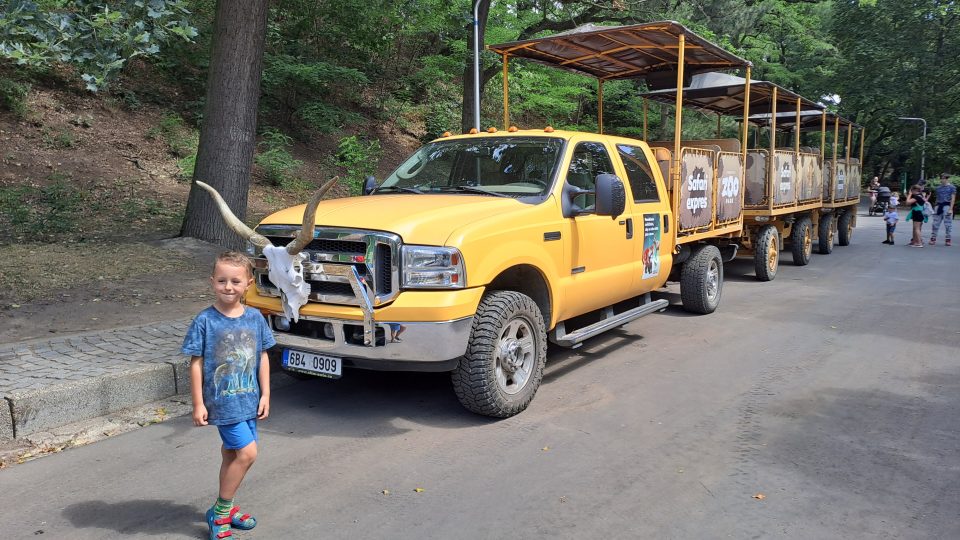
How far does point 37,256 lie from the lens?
8.78m

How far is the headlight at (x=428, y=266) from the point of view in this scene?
453 centimetres

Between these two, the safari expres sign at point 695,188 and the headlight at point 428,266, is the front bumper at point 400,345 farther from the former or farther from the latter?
the safari expres sign at point 695,188

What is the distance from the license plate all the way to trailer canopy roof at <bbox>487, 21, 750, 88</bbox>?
5.20 m

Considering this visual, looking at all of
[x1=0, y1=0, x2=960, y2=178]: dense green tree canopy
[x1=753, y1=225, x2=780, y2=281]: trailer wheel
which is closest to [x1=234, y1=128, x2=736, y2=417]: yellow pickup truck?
[x1=0, y1=0, x2=960, y2=178]: dense green tree canopy

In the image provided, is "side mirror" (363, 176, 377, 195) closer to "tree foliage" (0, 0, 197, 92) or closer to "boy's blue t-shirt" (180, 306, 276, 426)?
"tree foliage" (0, 0, 197, 92)

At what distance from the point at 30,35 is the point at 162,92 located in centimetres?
1288

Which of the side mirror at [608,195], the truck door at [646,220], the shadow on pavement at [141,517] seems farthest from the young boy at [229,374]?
the truck door at [646,220]

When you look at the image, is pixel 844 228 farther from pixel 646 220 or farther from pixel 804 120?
pixel 646 220

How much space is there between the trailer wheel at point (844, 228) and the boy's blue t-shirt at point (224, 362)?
58.3 feet

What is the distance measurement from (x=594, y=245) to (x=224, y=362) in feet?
11.7

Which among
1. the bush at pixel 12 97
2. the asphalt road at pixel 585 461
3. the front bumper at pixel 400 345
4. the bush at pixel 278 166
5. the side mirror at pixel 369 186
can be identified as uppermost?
the bush at pixel 12 97

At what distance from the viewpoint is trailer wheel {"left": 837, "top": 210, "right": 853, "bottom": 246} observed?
17766 mm

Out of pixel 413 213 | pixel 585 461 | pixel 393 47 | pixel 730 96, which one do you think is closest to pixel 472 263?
pixel 413 213

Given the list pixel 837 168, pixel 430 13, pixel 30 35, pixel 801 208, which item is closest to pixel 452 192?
pixel 30 35
